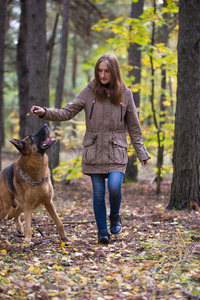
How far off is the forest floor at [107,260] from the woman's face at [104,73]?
2289mm

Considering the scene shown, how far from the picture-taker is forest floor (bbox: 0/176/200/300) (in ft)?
9.87

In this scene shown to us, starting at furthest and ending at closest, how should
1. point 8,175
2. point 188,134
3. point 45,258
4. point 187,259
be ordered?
point 188,134 → point 8,175 → point 45,258 → point 187,259

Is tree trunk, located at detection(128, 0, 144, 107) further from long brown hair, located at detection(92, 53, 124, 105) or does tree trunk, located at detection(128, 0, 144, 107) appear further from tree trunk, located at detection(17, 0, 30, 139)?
long brown hair, located at detection(92, 53, 124, 105)

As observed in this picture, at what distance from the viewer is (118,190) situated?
437 centimetres

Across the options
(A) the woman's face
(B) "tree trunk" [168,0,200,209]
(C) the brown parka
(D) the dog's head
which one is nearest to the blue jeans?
(C) the brown parka

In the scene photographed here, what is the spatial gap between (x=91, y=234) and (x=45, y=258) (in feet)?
4.44

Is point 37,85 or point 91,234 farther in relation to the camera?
point 37,85

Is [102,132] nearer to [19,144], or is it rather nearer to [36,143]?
[36,143]

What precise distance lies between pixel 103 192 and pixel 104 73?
1.63 metres

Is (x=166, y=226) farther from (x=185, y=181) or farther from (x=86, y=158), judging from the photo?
(x=86, y=158)

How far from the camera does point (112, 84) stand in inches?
168

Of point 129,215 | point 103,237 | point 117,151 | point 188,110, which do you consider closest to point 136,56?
point 188,110

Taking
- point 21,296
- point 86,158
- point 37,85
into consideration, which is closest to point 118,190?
point 86,158

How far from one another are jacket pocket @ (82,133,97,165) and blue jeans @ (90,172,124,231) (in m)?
0.23
